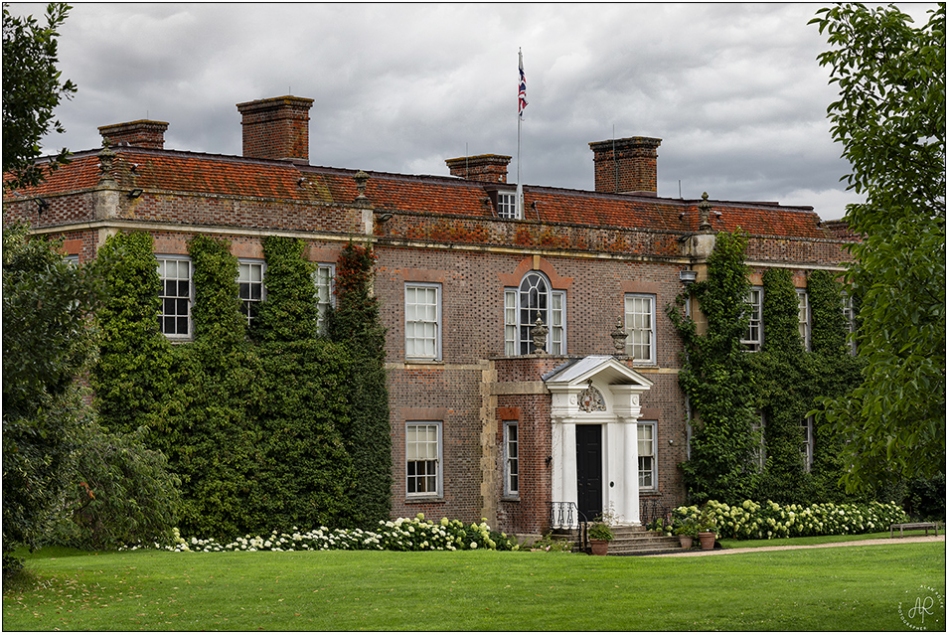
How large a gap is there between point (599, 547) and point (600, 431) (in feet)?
11.4

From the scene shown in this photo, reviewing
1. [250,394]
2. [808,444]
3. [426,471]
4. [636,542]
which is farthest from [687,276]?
[250,394]

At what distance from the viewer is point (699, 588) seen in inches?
868

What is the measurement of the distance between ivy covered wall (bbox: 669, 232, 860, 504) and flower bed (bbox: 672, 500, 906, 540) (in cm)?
44

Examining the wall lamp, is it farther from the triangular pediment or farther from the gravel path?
the gravel path

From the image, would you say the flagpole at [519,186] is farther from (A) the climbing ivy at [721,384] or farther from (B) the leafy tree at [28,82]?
(B) the leafy tree at [28,82]

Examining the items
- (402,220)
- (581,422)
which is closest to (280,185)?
(402,220)

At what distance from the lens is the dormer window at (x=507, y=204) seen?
121ft

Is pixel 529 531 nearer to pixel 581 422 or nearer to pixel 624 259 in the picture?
pixel 581 422

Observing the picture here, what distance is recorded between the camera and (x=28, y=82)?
1709 cm

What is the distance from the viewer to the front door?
33.3 metres

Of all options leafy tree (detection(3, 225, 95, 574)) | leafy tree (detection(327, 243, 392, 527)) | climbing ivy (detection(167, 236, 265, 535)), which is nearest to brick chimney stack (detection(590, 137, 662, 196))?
leafy tree (detection(327, 243, 392, 527))

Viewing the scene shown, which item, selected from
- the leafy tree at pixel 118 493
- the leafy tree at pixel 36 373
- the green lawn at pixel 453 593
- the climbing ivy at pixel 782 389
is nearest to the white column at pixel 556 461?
the green lawn at pixel 453 593

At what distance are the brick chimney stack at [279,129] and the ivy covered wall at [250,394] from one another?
14.9ft

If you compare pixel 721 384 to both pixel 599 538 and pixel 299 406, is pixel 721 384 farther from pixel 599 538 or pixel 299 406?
pixel 299 406
